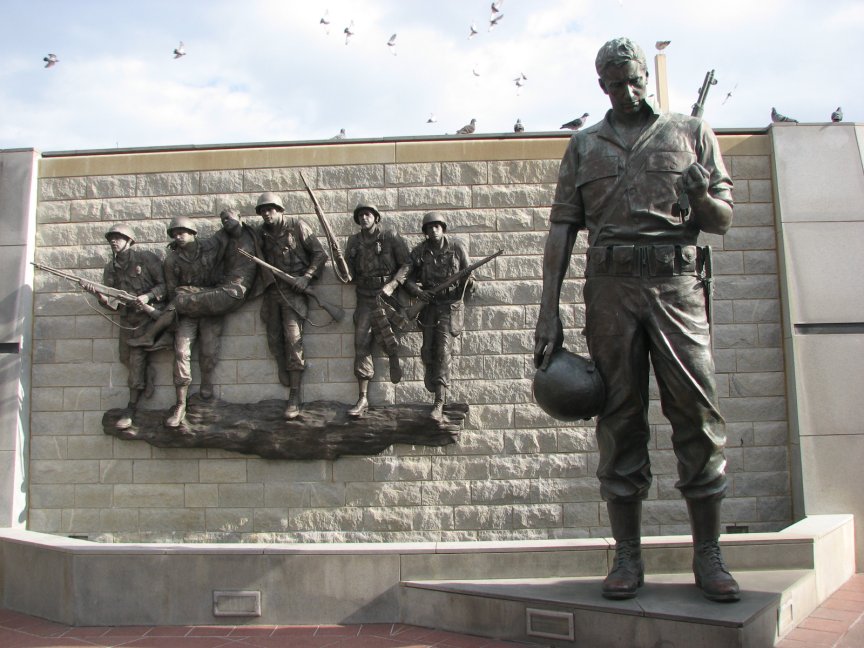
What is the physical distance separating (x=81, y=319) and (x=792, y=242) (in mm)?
6364

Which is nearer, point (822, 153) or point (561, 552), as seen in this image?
point (561, 552)

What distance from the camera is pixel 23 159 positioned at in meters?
6.91

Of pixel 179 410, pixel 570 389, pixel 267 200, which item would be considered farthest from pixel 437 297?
pixel 570 389

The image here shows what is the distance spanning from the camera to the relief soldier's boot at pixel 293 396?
6.43 metres

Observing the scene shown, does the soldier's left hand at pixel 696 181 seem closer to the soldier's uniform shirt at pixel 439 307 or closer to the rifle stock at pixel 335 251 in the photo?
the soldier's uniform shirt at pixel 439 307

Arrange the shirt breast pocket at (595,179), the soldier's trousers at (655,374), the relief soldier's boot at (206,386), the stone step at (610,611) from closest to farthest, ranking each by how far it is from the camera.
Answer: the stone step at (610,611) → the soldier's trousers at (655,374) → the shirt breast pocket at (595,179) → the relief soldier's boot at (206,386)

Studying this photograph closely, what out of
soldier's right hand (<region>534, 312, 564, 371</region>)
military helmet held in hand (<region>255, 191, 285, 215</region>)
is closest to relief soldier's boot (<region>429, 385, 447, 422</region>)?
military helmet held in hand (<region>255, 191, 285, 215</region>)

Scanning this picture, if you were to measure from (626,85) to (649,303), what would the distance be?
104 cm

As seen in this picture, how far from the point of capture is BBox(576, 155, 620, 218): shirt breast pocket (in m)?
3.56

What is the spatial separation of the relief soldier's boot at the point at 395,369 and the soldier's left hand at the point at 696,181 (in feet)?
11.9

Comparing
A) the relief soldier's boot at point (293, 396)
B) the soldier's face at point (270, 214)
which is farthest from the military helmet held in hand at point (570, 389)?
the soldier's face at point (270, 214)

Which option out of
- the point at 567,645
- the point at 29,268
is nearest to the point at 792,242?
the point at 567,645

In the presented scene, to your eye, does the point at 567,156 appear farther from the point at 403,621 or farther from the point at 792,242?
the point at 792,242

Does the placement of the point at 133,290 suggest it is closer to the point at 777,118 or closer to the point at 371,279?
the point at 371,279
